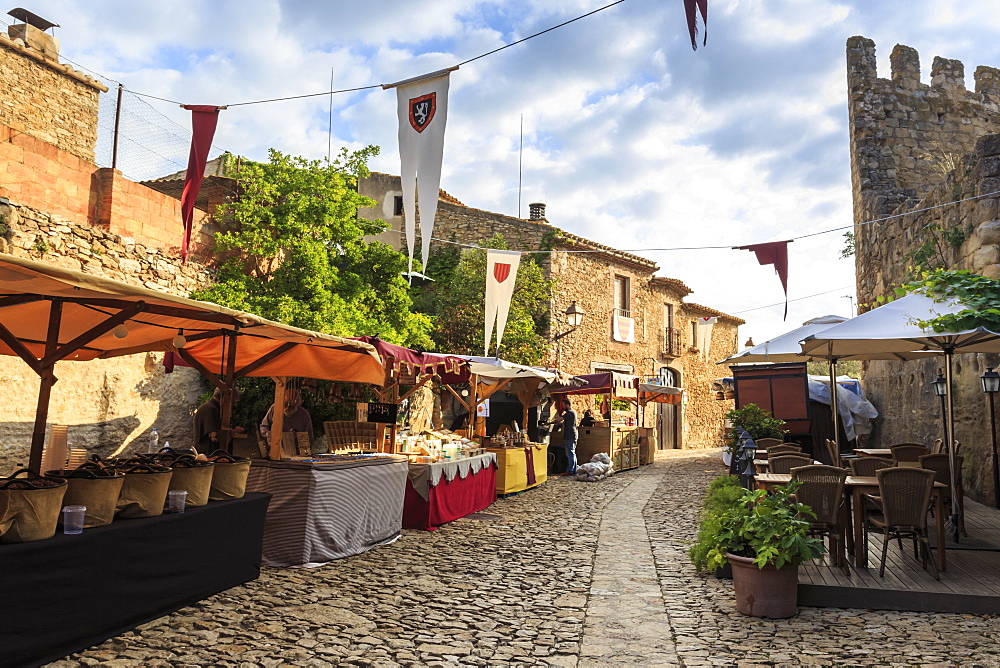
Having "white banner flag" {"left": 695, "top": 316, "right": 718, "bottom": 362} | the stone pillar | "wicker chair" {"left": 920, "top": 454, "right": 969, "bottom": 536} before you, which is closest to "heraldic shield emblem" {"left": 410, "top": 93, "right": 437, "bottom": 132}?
"wicker chair" {"left": 920, "top": 454, "right": 969, "bottom": 536}

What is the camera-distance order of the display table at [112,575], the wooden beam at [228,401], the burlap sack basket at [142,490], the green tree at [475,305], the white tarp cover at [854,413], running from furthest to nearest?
the green tree at [475,305] < the white tarp cover at [854,413] < the wooden beam at [228,401] < the burlap sack basket at [142,490] < the display table at [112,575]

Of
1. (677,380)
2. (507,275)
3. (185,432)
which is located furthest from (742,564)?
(677,380)

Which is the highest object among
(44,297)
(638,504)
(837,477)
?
(44,297)

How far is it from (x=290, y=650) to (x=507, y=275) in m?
8.61

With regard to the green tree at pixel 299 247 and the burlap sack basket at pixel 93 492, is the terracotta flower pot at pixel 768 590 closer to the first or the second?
the burlap sack basket at pixel 93 492

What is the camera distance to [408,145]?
6.05m

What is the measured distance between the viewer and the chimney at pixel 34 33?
1548 cm

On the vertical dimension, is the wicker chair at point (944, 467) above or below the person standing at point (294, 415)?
below

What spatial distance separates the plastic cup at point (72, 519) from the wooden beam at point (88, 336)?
0.97 meters

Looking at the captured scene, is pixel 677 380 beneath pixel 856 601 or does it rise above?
above

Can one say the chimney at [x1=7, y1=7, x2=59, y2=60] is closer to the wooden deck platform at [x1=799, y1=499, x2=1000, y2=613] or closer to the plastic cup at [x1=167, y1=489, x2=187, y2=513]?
the plastic cup at [x1=167, y1=489, x2=187, y2=513]

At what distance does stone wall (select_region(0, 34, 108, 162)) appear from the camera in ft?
47.3

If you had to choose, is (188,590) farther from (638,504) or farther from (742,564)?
(638,504)

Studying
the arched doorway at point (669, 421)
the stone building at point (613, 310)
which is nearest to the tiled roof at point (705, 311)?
the stone building at point (613, 310)
